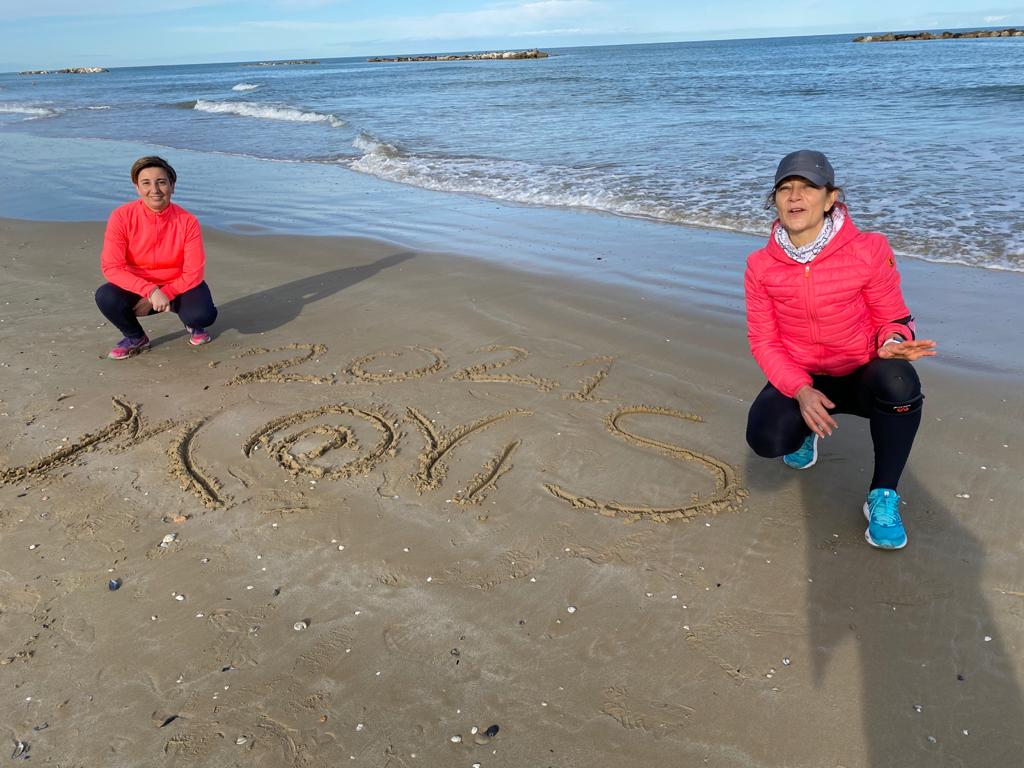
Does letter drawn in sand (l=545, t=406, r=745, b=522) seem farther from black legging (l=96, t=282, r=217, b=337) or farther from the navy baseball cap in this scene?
black legging (l=96, t=282, r=217, b=337)

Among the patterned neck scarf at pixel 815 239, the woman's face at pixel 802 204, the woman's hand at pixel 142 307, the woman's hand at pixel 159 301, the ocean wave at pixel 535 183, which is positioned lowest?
the ocean wave at pixel 535 183

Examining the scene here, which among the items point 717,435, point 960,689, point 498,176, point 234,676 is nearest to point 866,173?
point 498,176

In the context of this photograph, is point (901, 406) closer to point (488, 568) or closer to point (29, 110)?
point (488, 568)

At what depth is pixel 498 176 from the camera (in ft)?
37.7

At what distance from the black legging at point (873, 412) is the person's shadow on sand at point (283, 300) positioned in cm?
376

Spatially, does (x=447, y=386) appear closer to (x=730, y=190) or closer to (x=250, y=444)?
(x=250, y=444)

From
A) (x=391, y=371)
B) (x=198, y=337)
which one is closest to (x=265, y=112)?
(x=198, y=337)

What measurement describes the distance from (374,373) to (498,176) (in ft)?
25.3

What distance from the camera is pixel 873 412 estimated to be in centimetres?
297

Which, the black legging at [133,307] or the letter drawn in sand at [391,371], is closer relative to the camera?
the letter drawn in sand at [391,371]

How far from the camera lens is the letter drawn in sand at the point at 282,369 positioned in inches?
178

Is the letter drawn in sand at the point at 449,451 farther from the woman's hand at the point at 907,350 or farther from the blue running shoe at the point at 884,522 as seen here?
the woman's hand at the point at 907,350

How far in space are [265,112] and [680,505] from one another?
26.6 meters

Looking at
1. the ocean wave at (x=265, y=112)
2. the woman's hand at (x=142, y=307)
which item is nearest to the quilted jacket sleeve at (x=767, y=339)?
the woman's hand at (x=142, y=307)
